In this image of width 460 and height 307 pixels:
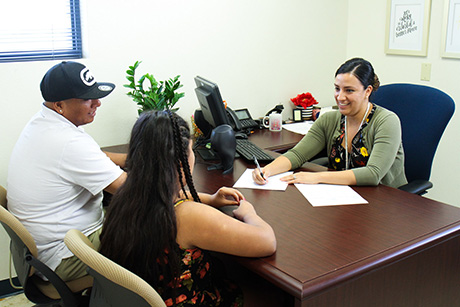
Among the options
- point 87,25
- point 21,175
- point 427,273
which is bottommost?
point 427,273

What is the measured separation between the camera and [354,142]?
7.34 feet

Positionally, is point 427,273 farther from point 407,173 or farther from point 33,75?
point 33,75

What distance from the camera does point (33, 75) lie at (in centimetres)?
250

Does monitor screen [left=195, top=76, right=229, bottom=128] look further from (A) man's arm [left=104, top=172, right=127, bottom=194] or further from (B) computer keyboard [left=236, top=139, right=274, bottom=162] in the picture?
(A) man's arm [left=104, top=172, right=127, bottom=194]

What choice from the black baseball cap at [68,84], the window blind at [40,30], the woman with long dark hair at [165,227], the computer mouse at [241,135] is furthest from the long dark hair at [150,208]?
the window blind at [40,30]

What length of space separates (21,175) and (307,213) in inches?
42.1

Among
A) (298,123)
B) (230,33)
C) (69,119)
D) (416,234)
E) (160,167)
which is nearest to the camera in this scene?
(160,167)

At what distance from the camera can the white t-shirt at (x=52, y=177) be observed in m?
1.75

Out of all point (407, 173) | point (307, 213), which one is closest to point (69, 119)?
point (307, 213)

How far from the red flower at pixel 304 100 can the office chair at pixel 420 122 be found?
2.90 feet

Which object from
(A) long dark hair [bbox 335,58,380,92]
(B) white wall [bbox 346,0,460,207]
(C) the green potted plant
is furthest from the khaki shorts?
(B) white wall [bbox 346,0,460,207]

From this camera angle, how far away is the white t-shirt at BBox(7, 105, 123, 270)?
5.74 feet

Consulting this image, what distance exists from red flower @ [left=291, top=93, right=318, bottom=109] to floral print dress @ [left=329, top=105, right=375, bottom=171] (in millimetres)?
1024

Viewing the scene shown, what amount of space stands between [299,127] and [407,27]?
1.00m
